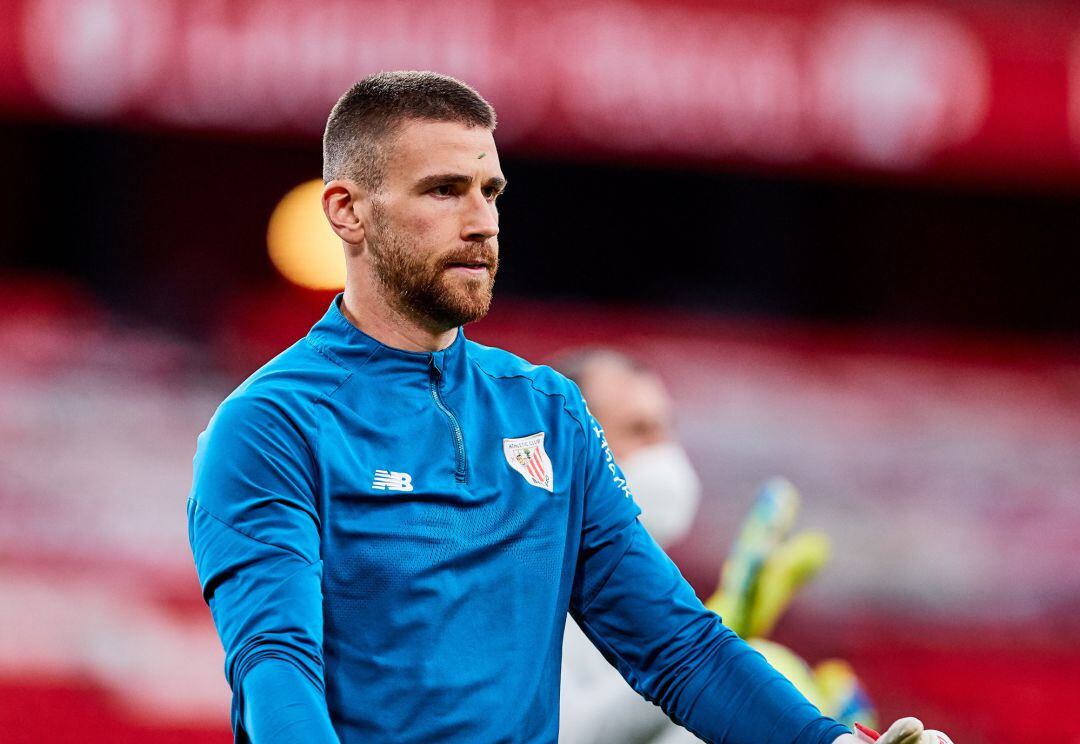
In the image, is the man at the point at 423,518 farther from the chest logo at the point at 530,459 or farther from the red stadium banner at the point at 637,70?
the red stadium banner at the point at 637,70

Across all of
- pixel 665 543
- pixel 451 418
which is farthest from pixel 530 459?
pixel 665 543

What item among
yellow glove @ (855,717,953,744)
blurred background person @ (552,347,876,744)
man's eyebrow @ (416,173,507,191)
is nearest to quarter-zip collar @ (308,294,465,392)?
man's eyebrow @ (416,173,507,191)

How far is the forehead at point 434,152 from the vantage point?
78.0 inches

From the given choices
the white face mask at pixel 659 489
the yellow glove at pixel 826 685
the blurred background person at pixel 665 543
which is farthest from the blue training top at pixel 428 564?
the white face mask at pixel 659 489

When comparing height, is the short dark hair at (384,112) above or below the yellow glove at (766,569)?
above

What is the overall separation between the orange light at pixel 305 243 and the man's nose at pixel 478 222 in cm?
611

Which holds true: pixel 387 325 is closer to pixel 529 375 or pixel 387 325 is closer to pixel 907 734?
pixel 529 375

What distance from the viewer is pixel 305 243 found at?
831 centimetres

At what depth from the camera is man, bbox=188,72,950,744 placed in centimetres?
176

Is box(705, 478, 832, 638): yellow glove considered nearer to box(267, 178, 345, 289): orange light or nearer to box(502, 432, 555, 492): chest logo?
box(502, 432, 555, 492): chest logo

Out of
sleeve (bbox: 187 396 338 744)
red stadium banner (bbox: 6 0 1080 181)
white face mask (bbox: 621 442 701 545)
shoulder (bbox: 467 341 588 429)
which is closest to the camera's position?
sleeve (bbox: 187 396 338 744)

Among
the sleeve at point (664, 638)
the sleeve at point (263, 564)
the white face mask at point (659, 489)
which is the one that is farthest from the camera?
the white face mask at point (659, 489)

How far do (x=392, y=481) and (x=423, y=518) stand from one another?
59 mm

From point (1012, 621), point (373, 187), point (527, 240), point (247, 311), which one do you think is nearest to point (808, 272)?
point (527, 240)
